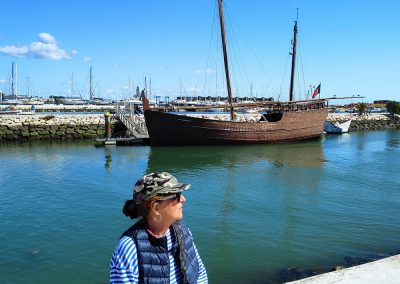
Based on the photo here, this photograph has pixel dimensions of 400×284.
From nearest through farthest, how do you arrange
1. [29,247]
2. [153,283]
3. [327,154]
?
1. [153,283]
2. [29,247]
3. [327,154]

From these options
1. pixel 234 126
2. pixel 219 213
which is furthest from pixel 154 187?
pixel 234 126

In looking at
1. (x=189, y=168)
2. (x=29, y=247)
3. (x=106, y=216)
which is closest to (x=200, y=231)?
(x=106, y=216)

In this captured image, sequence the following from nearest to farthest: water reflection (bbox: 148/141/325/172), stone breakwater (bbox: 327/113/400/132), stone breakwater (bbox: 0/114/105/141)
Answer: water reflection (bbox: 148/141/325/172) → stone breakwater (bbox: 0/114/105/141) → stone breakwater (bbox: 327/113/400/132)

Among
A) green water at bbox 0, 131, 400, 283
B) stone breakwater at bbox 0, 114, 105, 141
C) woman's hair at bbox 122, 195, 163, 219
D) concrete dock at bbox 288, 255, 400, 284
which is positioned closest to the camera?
woman's hair at bbox 122, 195, 163, 219

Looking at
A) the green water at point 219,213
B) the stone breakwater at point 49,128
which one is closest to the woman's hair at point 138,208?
the green water at point 219,213

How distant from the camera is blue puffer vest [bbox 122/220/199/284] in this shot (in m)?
2.20

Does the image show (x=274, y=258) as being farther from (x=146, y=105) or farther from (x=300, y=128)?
(x=300, y=128)

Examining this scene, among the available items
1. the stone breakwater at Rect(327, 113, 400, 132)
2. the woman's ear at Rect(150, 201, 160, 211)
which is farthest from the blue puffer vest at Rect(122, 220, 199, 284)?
the stone breakwater at Rect(327, 113, 400, 132)

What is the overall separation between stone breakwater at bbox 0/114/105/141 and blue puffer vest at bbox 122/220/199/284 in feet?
104

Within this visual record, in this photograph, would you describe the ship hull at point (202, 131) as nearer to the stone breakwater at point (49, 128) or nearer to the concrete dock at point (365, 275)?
the stone breakwater at point (49, 128)

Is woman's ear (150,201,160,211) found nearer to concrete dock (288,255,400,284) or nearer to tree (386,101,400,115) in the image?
concrete dock (288,255,400,284)

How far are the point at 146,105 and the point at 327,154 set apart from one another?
12.6 metres

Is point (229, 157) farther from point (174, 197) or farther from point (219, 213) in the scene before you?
point (174, 197)

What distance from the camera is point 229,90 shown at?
31953 millimetres
